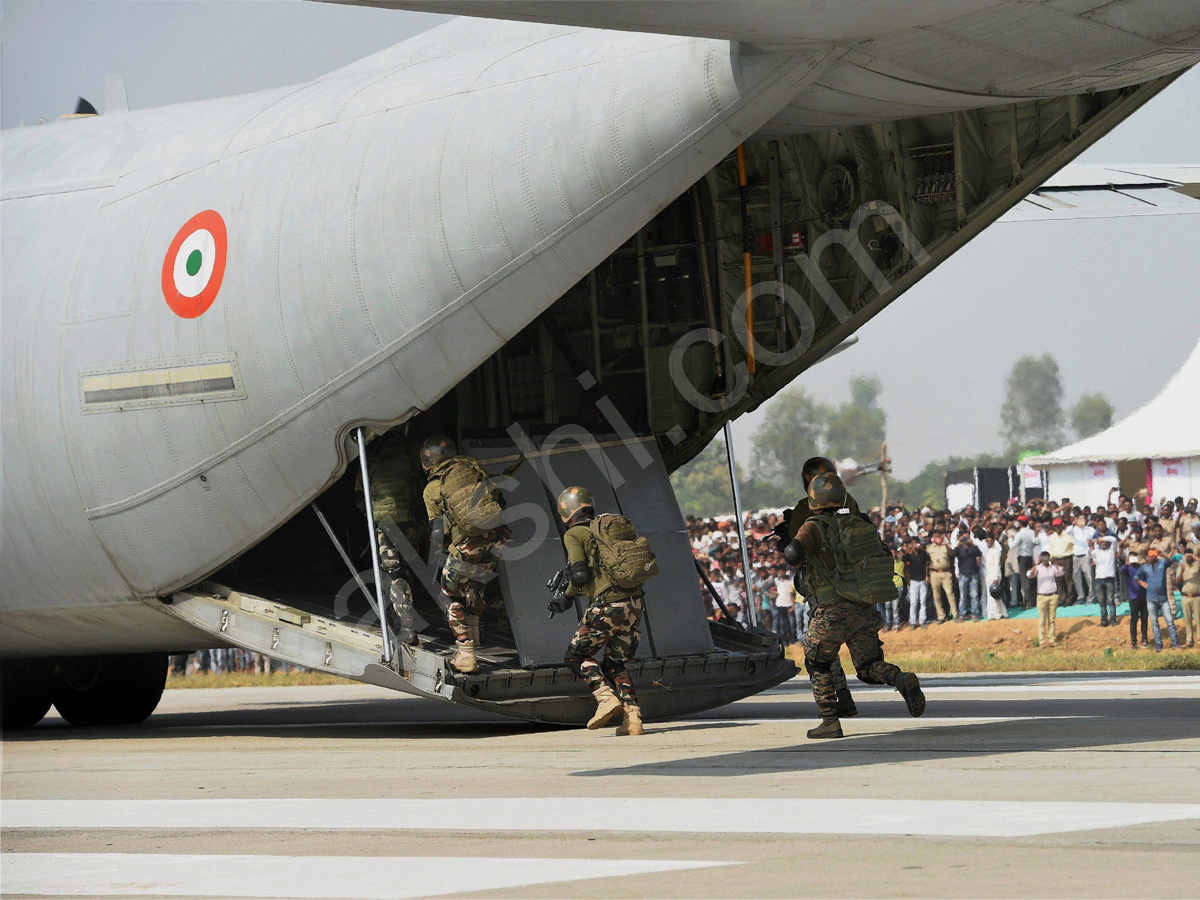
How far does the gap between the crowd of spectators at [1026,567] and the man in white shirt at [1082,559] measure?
0.06 feet

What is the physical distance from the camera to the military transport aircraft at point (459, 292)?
11562mm

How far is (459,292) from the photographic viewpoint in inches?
478

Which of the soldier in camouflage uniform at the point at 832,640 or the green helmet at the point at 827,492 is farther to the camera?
the green helmet at the point at 827,492

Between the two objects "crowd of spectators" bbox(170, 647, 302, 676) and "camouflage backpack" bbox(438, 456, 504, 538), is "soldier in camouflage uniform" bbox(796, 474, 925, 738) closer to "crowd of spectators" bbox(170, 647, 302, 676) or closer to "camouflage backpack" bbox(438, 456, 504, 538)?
"camouflage backpack" bbox(438, 456, 504, 538)

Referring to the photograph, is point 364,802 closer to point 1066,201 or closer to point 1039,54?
point 1039,54

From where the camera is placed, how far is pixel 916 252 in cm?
1384

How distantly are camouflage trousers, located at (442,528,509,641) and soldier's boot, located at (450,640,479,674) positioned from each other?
9 centimetres

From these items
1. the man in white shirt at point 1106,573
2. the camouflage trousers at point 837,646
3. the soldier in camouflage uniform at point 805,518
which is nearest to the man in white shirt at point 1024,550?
the man in white shirt at point 1106,573

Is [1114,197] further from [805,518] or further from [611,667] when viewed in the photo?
[611,667]

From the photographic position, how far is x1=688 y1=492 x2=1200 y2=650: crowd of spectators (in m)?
22.7

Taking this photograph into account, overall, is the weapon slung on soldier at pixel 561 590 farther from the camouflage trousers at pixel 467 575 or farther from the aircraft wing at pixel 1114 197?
the aircraft wing at pixel 1114 197

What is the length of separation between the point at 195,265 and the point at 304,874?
8.26 metres

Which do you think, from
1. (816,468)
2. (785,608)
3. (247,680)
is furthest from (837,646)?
(247,680)

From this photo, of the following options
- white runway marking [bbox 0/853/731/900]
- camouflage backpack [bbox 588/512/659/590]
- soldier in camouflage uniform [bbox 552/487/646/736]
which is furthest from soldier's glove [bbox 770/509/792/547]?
white runway marking [bbox 0/853/731/900]
